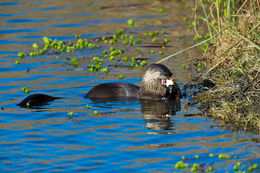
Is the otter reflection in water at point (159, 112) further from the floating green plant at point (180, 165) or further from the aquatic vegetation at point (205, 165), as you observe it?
the floating green plant at point (180, 165)

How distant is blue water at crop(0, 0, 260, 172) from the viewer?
7078 millimetres

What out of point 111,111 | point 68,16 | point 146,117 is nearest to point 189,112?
point 146,117

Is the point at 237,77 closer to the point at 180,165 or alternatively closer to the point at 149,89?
the point at 149,89

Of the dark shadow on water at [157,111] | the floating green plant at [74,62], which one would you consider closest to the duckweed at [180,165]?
the dark shadow on water at [157,111]

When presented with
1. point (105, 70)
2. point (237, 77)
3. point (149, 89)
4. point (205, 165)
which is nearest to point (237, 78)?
point (237, 77)

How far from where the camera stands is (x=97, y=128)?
8.55 meters

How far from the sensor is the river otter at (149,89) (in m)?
10.3

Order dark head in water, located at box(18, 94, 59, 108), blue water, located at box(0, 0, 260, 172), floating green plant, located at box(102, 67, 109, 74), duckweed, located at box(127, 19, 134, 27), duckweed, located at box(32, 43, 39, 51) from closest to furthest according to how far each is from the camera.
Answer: blue water, located at box(0, 0, 260, 172), dark head in water, located at box(18, 94, 59, 108), floating green plant, located at box(102, 67, 109, 74), duckweed, located at box(32, 43, 39, 51), duckweed, located at box(127, 19, 134, 27)

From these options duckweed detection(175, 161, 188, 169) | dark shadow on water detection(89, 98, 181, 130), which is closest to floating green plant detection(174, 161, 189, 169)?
duckweed detection(175, 161, 188, 169)

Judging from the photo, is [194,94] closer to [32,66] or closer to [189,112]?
[189,112]

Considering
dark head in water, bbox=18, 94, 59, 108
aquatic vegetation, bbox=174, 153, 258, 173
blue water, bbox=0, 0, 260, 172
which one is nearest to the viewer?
aquatic vegetation, bbox=174, 153, 258, 173

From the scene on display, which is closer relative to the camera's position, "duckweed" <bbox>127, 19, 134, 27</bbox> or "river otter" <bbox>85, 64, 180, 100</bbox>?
"river otter" <bbox>85, 64, 180, 100</bbox>

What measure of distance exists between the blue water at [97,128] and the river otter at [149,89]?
202mm

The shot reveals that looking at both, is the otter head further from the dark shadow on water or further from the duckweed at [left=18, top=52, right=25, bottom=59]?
the duckweed at [left=18, top=52, right=25, bottom=59]
